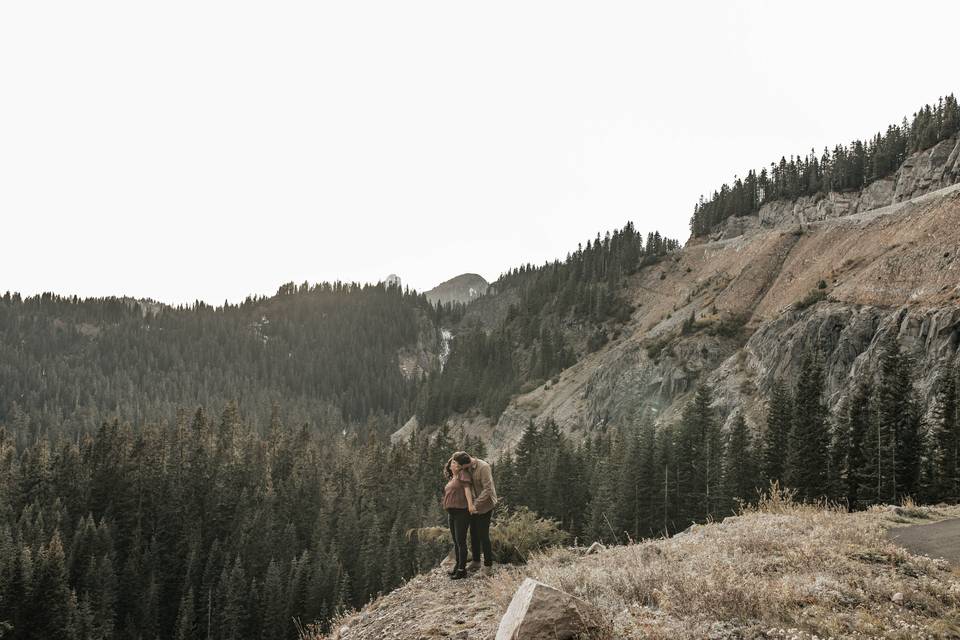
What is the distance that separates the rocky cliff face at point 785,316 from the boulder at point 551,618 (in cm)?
4401

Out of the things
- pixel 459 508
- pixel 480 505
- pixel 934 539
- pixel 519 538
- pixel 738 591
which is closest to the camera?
pixel 738 591

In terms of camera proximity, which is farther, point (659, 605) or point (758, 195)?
point (758, 195)

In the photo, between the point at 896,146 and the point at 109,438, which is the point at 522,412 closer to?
the point at 109,438

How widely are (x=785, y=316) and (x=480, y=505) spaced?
200ft

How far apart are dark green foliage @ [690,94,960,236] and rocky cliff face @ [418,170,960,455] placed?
4753 millimetres

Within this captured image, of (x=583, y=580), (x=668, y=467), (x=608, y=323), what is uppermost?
(x=608, y=323)

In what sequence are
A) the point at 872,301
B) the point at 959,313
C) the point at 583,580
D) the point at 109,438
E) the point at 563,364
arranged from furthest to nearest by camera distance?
the point at 563,364, the point at 109,438, the point at 872,301, the point at 959,313, the point at 583,580

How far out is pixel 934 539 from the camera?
1159 cm

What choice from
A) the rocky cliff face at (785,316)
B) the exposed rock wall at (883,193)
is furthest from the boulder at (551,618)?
the exposed rock wall at (883,193)

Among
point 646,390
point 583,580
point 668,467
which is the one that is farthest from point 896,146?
point 583,580

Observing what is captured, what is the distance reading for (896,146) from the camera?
11012cm

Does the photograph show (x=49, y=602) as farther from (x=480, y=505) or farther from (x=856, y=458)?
(x=856, y=458)

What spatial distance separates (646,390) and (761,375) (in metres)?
21.7

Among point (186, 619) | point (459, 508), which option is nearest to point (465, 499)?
point (459, 508)
